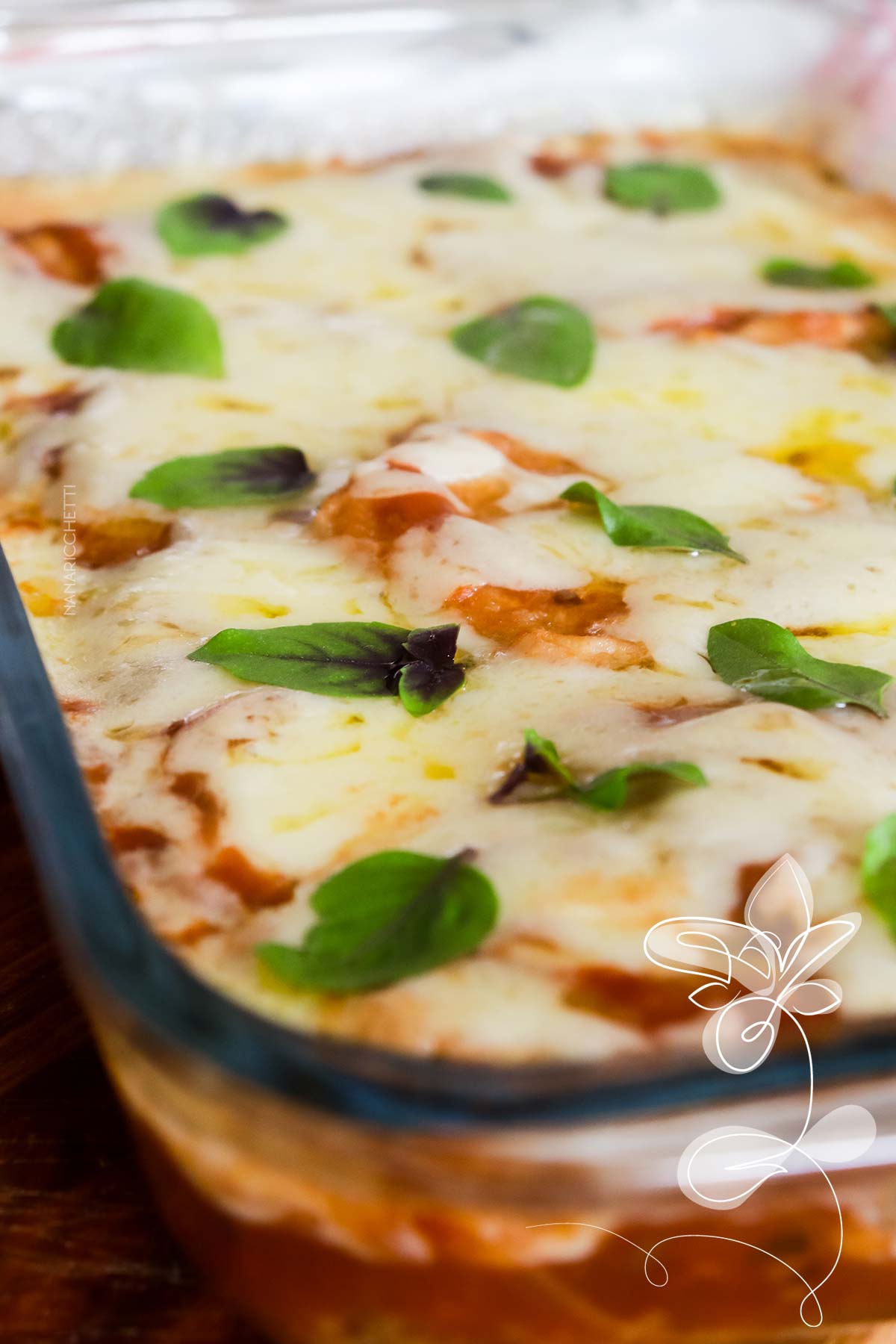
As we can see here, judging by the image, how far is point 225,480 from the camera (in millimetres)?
1113

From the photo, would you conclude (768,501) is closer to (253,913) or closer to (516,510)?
(516,510)

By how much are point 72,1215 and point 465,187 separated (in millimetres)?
1335

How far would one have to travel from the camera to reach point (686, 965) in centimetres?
70

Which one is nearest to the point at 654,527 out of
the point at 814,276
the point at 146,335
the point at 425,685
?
the point at 425,685

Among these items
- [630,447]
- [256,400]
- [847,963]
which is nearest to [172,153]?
[256,400]

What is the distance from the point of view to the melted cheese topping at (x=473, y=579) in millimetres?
725

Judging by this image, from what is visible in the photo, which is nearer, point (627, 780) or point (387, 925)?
point (387, 925)

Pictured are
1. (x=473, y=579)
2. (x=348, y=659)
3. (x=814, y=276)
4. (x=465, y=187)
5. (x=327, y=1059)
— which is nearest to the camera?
(x=327, y=1059)

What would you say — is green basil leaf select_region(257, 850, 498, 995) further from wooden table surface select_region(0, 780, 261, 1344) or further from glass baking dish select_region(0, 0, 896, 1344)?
wooden table surface select_region(0, 780, 261, 1344)

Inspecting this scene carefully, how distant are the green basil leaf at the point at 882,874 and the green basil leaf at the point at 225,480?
589mm

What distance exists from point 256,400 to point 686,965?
76 centimetres

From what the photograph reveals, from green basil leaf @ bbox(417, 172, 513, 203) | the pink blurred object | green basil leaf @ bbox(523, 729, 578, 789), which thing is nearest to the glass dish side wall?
green basil leaf @ bbox(523, 729, 578, 789)

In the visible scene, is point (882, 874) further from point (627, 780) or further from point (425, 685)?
point (425, 685)

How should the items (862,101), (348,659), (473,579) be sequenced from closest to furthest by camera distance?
(348,659), (473,579), (862,101)
